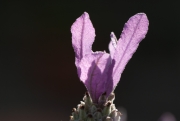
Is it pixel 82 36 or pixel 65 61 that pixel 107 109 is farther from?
pixel 65 61

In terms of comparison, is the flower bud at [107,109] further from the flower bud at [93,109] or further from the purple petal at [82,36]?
the purple petal at [82,36]

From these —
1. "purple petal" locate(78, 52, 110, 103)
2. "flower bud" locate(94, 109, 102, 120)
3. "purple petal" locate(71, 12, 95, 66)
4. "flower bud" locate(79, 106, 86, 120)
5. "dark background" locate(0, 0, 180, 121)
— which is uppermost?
"dark background" locate(0, 0, 180, 121)

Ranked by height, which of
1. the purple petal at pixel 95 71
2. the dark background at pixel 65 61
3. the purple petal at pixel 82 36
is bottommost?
the purple petal at pixel 95 71

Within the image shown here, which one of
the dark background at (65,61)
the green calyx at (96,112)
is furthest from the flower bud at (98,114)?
the dark background at (65,61)

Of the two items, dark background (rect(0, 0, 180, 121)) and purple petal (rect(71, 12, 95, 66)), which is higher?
dark background (rect(0, 0, 180, 121))

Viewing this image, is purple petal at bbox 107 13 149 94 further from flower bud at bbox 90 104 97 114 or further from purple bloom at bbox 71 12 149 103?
flower bud at bbox 90 104 97 114

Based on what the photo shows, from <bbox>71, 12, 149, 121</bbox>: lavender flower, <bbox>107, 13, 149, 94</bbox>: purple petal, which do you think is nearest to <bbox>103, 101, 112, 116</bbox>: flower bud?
<bbox>71, 12, 149, 121</bbox>: lavender flower


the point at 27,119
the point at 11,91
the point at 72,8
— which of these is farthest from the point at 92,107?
the point at 72,8

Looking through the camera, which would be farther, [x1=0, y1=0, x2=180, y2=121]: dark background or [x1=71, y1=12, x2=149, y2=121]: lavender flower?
[x1=0, y1=0, x2=180, y2=121]: dark background
